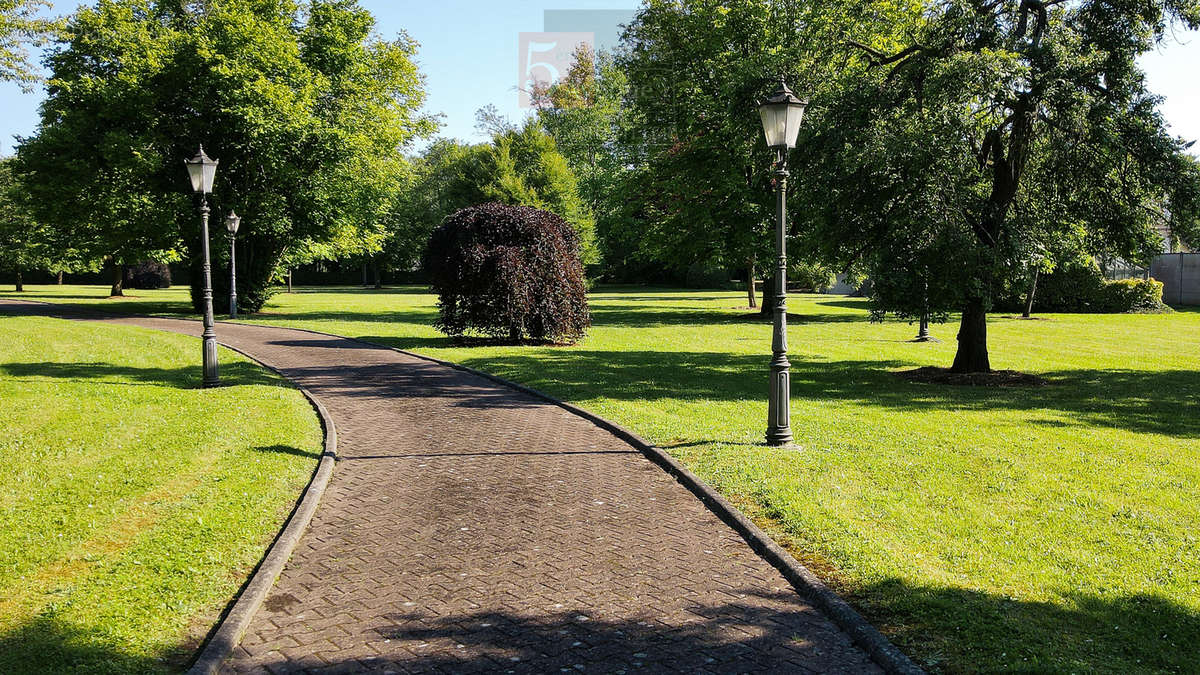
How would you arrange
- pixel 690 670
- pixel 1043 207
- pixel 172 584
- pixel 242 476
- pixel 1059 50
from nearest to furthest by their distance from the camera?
pixel 690 670 → pixel 172 584 → pixel 242 476 → pixel 1059 50 → pixel 1043 207

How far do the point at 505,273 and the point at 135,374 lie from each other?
8.11 meters

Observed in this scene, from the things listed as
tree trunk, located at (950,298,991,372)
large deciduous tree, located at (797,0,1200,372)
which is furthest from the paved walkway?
tree trunk, located at (950,298,991,372)

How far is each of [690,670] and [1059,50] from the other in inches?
493

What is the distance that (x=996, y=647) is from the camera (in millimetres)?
4223

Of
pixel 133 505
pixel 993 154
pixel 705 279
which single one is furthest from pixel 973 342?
pixel 705 279

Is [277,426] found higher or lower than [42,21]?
lower

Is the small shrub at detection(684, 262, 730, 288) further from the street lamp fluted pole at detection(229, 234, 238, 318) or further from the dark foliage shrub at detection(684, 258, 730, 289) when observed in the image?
the street lamp fluted pole at detection(229, 234, 238, 318)

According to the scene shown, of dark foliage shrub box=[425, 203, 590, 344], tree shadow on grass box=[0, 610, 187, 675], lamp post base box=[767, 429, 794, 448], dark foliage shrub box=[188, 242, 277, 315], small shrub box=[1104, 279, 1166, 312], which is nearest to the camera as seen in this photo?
tree shadow on grass box=[0, 610, 187, 675]

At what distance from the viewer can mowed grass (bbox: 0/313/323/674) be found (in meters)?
4.46

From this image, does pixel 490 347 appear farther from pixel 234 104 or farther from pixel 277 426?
pixel 234 104

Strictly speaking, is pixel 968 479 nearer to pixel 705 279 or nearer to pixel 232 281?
pixel 232 281

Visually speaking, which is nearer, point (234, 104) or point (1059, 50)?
point (1059, 50)

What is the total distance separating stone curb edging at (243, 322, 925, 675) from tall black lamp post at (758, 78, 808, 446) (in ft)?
4.68

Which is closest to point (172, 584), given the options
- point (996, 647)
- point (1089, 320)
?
point (996, 647)
